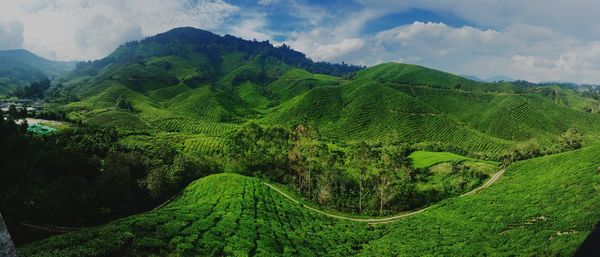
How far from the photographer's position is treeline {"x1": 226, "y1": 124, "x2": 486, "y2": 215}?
239ft

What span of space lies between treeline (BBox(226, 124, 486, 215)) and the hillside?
431 inches

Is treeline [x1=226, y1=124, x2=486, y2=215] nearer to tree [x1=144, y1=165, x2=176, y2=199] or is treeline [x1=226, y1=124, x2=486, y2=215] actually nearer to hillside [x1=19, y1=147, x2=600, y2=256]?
hillside [x1=19, y1=147, x2=600, y2=256]

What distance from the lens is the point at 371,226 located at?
2397 inches

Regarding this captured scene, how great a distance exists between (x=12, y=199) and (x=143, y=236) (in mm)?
22930

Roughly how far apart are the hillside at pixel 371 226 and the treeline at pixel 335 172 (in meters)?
11.0

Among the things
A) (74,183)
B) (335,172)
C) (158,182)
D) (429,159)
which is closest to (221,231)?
(74,183)

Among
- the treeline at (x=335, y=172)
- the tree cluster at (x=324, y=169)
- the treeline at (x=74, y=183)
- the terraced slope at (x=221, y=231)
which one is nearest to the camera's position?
the terraced slope at (x=221, y=231)

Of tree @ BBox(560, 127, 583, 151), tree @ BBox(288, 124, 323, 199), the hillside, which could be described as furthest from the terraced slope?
tree @ BBox(560, 127, 583, 151)

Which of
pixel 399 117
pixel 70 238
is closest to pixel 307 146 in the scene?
pixel 70 238

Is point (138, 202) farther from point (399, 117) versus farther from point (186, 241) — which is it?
point (399, 117)

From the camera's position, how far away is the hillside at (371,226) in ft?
95.8

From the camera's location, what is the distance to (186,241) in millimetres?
31406

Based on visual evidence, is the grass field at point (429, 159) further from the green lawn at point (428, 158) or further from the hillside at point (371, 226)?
the hillside at point (371, 226)

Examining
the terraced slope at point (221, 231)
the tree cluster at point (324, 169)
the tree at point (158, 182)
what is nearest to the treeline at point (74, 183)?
the tree at point (158, 182)
